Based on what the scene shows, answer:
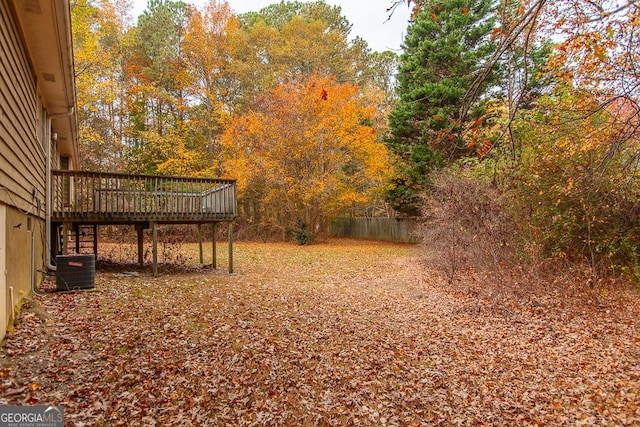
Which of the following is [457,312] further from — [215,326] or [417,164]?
[417,164]

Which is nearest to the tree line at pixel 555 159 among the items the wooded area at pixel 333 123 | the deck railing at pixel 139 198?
the wooded area at pixel 333 123

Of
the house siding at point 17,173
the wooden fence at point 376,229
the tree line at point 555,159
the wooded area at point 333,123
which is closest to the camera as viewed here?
the house siding at point 17,173

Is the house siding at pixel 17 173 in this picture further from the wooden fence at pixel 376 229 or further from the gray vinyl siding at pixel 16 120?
the wooden fence at pixel 376 229

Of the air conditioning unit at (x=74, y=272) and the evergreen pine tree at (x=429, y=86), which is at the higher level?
the evergreen pine tree at (x=429, y=86)

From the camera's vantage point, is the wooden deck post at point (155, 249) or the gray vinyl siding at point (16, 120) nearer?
the gray vinyl siding at point (16, 120)

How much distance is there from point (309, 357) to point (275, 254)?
37.5 ft

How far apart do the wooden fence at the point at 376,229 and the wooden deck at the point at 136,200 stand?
12.5 m

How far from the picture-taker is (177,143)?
71.2 feet

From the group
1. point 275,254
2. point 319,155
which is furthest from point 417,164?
point 275,254

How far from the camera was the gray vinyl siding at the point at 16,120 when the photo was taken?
4.23 meters

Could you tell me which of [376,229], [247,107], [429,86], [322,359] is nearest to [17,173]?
[322,359]
